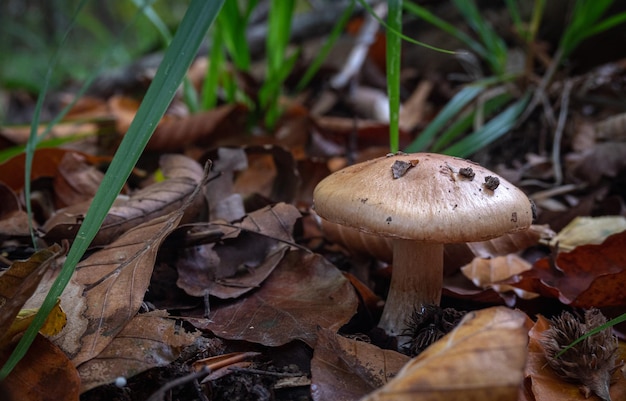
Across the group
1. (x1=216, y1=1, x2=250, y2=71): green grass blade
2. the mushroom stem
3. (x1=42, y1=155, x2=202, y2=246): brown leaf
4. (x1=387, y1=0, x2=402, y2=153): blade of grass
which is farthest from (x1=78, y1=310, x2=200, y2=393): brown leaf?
(x1=216, y1=1, x2=250, y2=71): green grass blade

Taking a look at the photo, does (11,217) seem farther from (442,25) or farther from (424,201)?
(442,25)

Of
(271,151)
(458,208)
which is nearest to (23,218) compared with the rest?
(271,151)

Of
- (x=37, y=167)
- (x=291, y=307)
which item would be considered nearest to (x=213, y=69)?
(x=37, y=167)

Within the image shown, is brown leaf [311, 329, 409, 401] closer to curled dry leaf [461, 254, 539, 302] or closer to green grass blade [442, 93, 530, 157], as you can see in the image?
curled dry leaf [461, 254, 539, 302]

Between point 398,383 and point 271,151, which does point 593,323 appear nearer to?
point 398,383

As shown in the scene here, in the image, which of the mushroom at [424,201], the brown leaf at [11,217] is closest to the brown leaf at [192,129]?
the brown leaf at [11,217]
